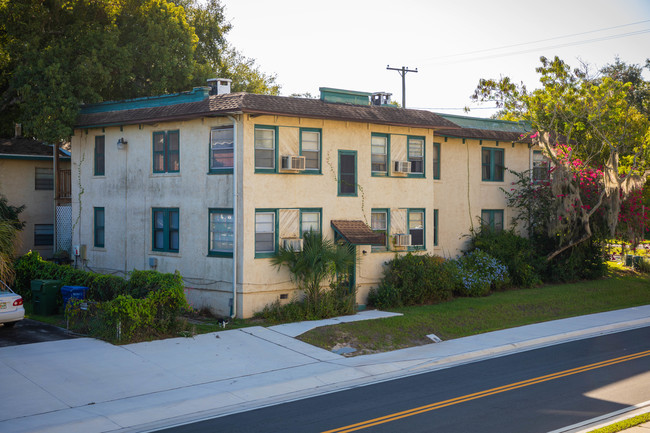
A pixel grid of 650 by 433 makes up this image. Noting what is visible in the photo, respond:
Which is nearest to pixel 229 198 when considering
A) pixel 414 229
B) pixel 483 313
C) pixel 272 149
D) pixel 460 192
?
pixel 272 149

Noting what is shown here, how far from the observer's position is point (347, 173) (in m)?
21.8

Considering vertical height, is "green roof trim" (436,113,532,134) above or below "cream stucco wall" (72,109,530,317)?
above

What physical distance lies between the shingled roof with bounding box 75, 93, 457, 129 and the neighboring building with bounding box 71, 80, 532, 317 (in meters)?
0.05

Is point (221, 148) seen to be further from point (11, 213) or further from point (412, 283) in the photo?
point (11, 213)

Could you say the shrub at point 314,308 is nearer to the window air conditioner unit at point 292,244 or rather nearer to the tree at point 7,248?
the window air conditioner unit at point 292,244

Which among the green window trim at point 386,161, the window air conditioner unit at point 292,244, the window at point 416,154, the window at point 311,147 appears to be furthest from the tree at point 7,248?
the window at point 416,154

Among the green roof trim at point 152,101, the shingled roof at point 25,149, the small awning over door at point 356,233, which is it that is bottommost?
the small awning over door at point 356,233

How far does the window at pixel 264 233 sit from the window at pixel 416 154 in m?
6.27

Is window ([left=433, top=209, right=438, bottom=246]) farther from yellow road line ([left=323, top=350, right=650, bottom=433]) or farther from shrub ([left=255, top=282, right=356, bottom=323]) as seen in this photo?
yellow road line ([left=323, top=350, right=650, bottom=433])

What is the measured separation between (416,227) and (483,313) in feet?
13.6

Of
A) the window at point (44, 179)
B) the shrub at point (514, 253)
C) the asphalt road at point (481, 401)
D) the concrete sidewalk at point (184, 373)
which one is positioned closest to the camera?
the asphalt road at point (481, 401)

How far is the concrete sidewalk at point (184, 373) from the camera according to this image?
11375 millimetres

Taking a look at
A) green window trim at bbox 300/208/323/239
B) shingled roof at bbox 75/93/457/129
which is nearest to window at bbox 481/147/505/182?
shingled roof at bbox 75/93/457/129

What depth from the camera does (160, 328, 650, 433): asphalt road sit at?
35.1 ft
